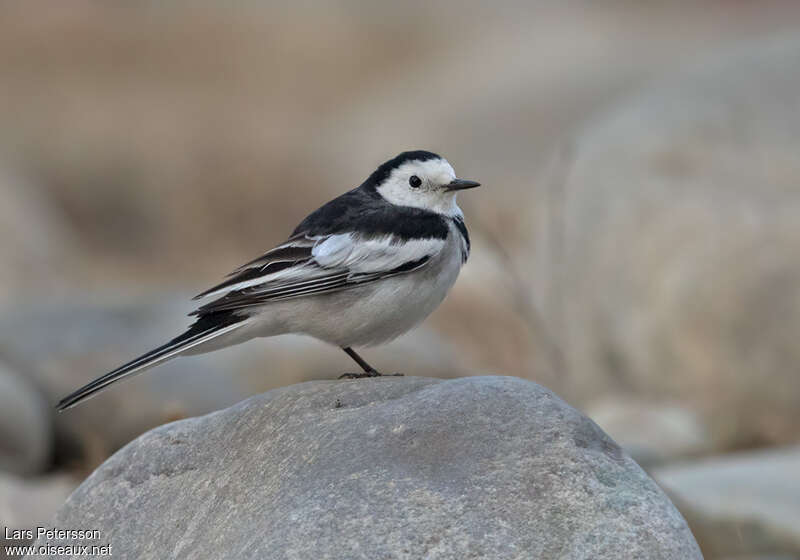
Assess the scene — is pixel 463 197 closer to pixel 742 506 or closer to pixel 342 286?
pixel 742 506

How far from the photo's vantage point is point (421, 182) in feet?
19.4

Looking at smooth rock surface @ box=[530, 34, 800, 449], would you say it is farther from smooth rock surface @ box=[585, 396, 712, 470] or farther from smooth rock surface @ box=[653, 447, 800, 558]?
smooth rock surface @ box=[653, 447, 800, 558]

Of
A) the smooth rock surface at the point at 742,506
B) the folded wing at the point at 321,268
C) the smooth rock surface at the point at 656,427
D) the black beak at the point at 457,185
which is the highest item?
the black beak at the point at 457,185

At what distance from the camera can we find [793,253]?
9.37 metres

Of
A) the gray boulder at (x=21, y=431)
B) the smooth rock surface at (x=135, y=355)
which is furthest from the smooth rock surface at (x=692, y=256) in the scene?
the gray boulder at (x=21, y=431)

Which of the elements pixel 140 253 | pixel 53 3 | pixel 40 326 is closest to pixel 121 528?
pixel 40 326

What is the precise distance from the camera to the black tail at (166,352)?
509 centimetres

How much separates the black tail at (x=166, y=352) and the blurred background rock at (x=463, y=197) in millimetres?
1368

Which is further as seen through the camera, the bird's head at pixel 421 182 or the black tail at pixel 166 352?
the bird's head at pixel 421 182

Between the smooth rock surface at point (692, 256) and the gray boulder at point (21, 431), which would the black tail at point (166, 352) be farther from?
the smooth rock surface at point (692, 256)

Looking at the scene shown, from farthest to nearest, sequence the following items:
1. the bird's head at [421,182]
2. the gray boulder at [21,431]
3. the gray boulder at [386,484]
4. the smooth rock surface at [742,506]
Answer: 1. the gray boulder at [21,431]
2. the smooth rock surface at [742,506]
3. the bird's head at [421,182]
4. the gray boulder at [386,484]

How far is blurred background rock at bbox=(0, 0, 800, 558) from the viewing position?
8.98m

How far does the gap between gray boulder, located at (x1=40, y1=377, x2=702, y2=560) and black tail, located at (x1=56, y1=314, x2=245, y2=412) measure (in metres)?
0.29

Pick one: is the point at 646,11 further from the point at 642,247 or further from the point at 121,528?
the point at 121,528
